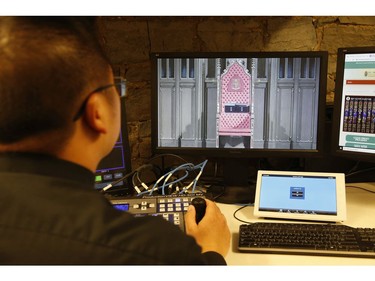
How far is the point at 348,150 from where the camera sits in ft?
4.83

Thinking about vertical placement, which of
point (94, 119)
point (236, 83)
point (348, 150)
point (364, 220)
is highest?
point (236, 83)

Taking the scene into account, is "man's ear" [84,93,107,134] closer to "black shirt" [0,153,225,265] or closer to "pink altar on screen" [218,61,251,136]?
"black shirt" [0,153,225,265]

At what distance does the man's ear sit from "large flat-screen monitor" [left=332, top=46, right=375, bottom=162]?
0.96 m

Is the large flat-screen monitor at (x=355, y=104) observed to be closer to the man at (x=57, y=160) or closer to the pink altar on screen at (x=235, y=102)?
the pink altar on screen at (x=235, y=102)

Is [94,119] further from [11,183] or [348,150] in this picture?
[348,150]

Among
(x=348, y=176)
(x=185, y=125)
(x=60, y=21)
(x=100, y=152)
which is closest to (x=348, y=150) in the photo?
(x=348, y=176)

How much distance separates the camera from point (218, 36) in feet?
5.36

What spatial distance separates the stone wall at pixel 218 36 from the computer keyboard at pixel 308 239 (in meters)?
0.65

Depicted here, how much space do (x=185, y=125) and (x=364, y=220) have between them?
2.18ft

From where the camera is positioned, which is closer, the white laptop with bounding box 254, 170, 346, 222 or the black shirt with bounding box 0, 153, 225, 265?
the black shirt with bounding box 0, 153, 225, 265

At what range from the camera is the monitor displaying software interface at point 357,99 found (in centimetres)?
139

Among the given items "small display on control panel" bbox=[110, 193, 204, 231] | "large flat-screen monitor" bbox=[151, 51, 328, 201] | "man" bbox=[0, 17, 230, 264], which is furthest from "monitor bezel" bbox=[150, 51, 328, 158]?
"man" bbox=[0, 17, 230, 264]

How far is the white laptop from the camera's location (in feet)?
4.23

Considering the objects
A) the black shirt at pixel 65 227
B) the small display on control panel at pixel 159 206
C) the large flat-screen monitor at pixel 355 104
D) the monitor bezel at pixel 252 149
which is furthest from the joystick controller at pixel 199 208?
the large flat-screen monitor at pixel 355 104
